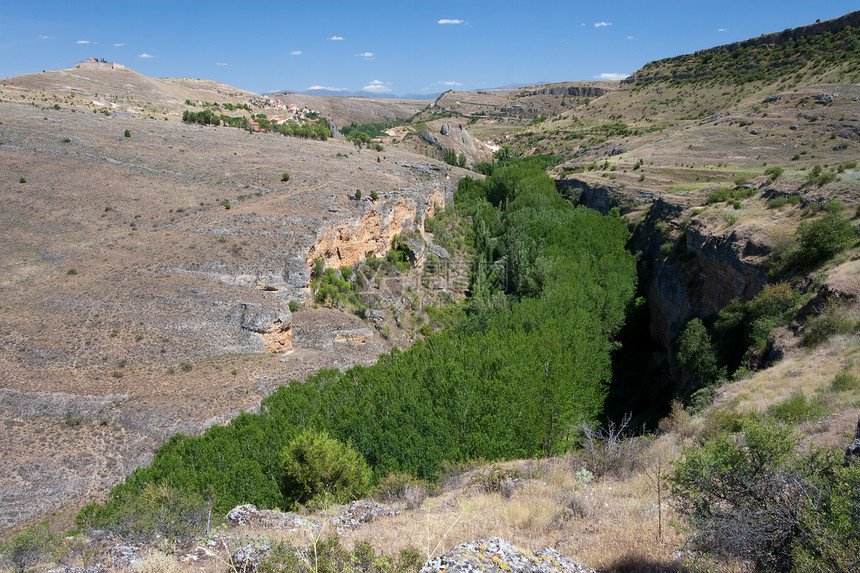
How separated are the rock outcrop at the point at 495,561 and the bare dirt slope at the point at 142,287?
13263mm

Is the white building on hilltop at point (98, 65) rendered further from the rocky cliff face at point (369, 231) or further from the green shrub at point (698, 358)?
the green shrub at point (698, 358)

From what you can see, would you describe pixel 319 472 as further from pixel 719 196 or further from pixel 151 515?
pixel 719 196

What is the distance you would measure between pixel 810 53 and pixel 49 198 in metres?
90.7

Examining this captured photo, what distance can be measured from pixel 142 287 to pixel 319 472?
1526 centimetres

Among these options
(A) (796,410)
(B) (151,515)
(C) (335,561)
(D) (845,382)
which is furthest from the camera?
(D) (845,382)

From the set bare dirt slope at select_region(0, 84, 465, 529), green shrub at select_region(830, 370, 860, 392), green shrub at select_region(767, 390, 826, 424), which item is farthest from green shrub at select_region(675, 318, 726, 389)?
bare dirt slope at select_region(0, 84, 465, 529)

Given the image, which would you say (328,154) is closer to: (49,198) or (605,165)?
(49,198)

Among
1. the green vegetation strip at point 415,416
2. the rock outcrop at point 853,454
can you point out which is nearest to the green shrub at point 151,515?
the green vegetation strip at point 415,416

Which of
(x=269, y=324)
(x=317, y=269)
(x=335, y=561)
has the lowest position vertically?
(x=269, y=324)

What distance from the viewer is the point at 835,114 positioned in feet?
164

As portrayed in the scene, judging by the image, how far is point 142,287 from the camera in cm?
2330

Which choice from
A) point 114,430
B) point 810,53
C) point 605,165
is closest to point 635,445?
point 114,430

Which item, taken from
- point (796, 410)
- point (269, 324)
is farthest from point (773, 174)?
point (269, 324)

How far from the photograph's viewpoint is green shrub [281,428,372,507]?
13.6 meters
